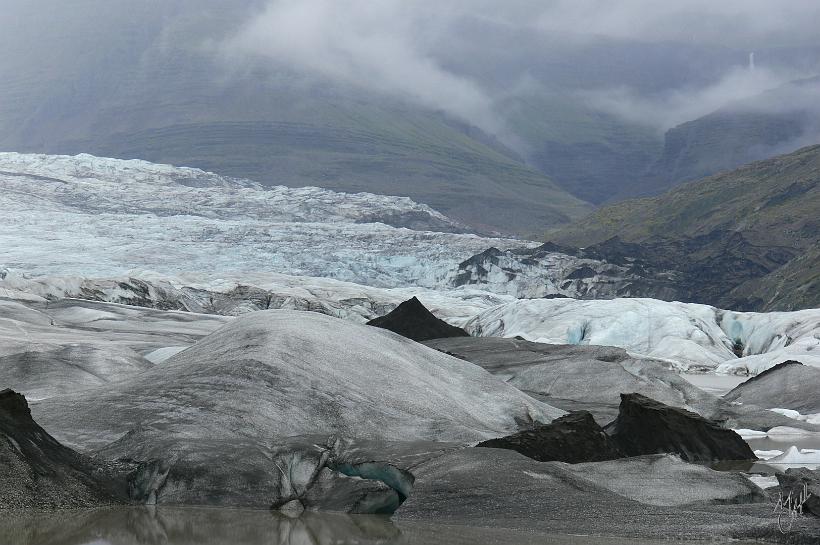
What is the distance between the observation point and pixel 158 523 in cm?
970

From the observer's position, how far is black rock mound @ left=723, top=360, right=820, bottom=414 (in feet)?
79.9

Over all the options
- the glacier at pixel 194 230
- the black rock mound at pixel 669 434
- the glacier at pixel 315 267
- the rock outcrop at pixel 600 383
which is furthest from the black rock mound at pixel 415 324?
the glacier at pixel 194 230

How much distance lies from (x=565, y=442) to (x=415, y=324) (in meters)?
21.0

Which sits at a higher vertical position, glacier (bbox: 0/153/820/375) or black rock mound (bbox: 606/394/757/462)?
glacier (bbox: 0/153/820/375)

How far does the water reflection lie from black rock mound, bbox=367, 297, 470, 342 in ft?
77.6

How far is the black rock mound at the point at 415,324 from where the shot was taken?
3412cm

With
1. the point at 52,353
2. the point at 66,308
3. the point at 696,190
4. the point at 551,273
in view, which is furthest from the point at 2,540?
the point at 696,190

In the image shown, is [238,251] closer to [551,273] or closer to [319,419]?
[551,273]

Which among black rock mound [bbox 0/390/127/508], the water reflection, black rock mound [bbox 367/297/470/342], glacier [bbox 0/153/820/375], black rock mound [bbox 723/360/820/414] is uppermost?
glacier [bbox 0/153/820/375]

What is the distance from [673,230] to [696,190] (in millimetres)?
12813
